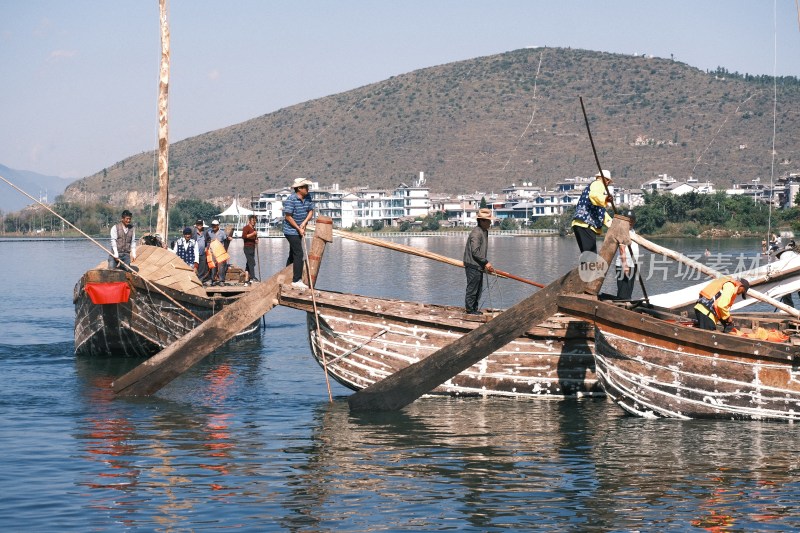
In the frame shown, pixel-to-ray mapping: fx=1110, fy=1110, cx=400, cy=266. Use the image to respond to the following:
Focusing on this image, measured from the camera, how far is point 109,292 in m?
20.9

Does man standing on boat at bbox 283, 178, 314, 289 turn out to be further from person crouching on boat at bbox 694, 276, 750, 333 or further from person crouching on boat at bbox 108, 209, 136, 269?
person crouching on boat at bbox 108, 209, 136, 269

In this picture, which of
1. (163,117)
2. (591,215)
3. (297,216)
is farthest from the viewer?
(163,117)

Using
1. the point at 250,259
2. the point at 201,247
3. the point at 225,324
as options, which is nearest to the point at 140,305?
the point at 201,247

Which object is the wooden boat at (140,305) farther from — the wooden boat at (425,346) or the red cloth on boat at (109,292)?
the wooden boat at (425,346)

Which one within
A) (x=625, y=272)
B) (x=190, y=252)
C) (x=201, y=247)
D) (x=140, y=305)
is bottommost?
(x=140, y=305)

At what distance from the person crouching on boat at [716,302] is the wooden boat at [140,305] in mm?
10149

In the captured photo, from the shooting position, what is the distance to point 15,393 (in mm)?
18578

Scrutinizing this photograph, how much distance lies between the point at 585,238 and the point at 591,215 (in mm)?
383

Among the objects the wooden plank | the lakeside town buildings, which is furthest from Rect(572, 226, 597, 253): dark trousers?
the lakeside town buildings

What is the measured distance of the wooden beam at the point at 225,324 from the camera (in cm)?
1592

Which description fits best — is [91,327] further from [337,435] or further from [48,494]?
[48,494]

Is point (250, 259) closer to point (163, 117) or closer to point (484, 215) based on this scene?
point (163, 117)

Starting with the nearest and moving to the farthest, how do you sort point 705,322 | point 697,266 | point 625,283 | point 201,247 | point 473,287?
point 705,322
point 697,266
point 473,287
point 625,283
point 201,247

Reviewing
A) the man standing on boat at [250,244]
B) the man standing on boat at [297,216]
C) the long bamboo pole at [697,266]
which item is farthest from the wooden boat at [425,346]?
the man standing on boat at [250,244]
